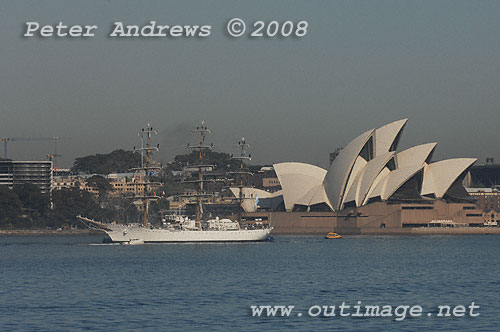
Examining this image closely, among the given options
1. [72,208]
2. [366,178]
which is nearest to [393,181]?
[366,178]

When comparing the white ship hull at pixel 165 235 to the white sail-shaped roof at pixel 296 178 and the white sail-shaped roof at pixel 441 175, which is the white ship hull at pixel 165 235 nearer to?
the white sail-shaped roof at pixel 441 175

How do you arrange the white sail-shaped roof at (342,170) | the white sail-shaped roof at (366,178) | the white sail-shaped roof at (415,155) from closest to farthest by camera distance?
the white sail-shaped roof at (366,178) → the white sail-shaped roof at (342,170) → the white sail-shaped roof at (415,155)

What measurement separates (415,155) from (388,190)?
19.3 feet

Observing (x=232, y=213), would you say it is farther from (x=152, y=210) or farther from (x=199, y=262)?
(x=199, y=262)

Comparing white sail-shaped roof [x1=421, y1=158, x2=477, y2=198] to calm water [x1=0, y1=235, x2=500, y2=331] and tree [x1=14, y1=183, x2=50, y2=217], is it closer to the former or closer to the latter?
calm water [x1=0, y1=235, x2=500, y2=331]

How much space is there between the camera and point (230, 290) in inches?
1670

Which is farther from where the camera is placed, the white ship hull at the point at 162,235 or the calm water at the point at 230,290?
the white ship hull at the point at 162,235

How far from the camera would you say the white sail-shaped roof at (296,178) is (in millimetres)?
139625

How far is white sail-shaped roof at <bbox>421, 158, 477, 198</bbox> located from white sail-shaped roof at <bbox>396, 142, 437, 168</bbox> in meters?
2.48

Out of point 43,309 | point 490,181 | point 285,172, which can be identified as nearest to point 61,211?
point 285,172

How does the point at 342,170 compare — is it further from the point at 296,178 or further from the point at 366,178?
the point at 296,178

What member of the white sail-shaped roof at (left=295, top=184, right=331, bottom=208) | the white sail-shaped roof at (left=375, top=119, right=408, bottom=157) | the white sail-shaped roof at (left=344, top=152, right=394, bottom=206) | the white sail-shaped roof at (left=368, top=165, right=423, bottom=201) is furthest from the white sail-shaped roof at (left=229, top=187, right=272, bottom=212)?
the white sail-shaped roof at (left=375, top=119, right=408, bottom=157)

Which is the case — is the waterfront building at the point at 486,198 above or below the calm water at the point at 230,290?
above

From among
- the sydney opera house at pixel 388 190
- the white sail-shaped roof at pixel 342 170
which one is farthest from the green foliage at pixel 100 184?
the white sail-shaped roof at pixel 342 170
